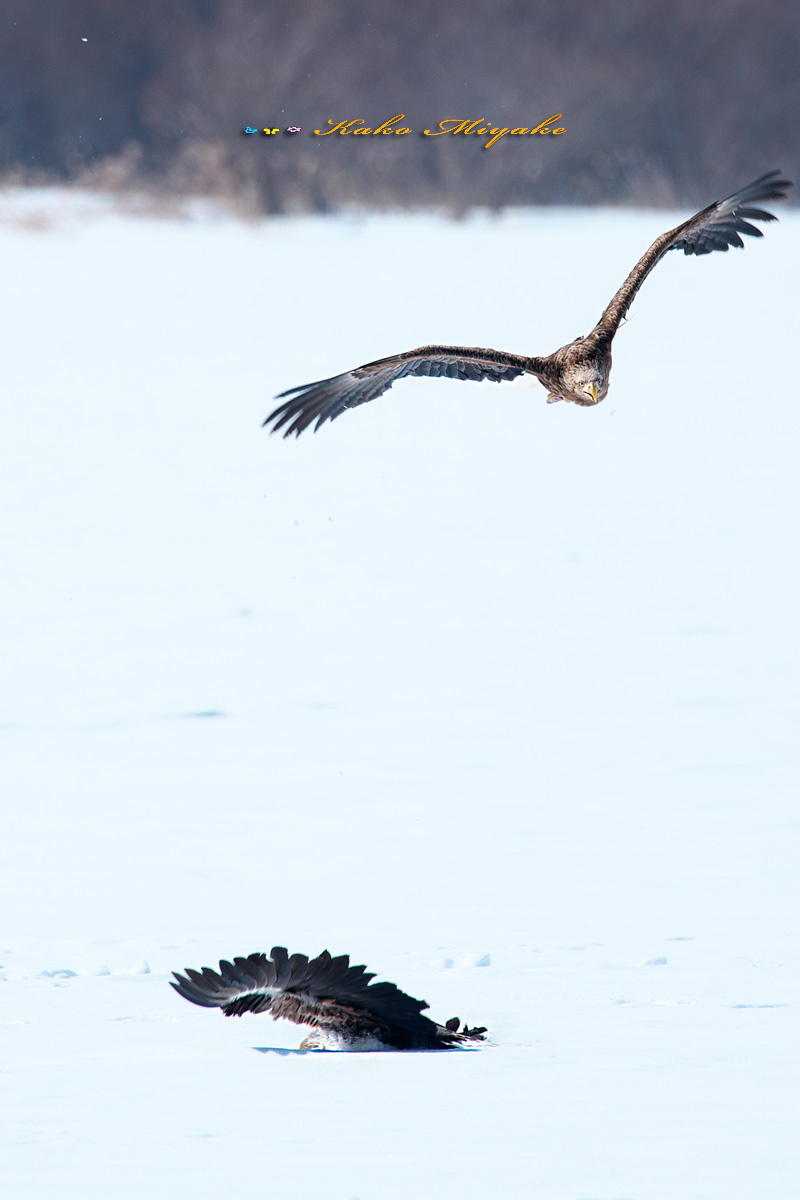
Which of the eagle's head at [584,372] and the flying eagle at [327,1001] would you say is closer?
the flying eagle at [327,1001]

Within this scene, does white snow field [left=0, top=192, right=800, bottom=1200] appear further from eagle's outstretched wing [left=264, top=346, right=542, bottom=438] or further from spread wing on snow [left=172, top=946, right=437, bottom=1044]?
eagle's outstretched wing [left=264, top=346, right=542, bottom=438]

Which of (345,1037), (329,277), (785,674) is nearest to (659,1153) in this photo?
(345,1037)

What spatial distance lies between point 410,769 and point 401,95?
26.8 m

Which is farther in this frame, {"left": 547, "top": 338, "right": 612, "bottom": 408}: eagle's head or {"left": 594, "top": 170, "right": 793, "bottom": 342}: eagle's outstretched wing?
{"left": 594, "top": 170, "right": 793, "bottom": 342}: eagle's outstretched wing

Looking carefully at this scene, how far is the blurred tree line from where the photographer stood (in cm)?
2795

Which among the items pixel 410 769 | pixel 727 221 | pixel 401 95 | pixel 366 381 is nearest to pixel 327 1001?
pixel 366 381

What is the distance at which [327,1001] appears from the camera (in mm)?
4207

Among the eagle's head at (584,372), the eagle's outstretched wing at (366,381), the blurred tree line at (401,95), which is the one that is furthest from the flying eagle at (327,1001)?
the blurred tree line at (401,95)

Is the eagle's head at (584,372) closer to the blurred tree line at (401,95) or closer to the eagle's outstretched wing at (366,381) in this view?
the eagle's outstretched wing at (366,381)

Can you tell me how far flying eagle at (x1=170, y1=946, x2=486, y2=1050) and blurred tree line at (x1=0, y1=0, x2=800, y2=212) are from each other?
75.3ft

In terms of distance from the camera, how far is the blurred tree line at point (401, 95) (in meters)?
28.0

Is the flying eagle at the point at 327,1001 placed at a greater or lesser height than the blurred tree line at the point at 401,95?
lesser

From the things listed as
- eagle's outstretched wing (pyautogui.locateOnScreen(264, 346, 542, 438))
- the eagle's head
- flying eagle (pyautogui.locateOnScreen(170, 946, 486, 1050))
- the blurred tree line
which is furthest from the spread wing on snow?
the blurred tree line

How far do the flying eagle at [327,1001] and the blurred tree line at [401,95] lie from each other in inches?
904
